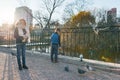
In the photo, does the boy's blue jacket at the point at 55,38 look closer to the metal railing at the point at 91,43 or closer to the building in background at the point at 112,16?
the metal railing at the point at 91,43

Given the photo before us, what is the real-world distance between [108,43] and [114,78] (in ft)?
11.2

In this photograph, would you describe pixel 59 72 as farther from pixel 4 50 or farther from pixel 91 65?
pixel 4 50

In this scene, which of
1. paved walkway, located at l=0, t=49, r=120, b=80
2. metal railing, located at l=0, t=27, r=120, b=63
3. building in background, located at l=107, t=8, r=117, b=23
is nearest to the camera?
paved walkway, located at l=0, t=49, r=120, b=80

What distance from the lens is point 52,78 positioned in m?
8.05

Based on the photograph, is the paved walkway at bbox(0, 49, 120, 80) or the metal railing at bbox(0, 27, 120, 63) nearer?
the paved walkway at bbox(0, 49, 120, 80)

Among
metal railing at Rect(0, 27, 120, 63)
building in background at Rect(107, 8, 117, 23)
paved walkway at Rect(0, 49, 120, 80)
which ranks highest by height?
building in background at Rect(107, 8, 117, 23)

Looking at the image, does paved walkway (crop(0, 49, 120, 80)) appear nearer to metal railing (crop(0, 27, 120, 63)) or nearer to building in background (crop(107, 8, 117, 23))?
metal railing (crop(0, 27, 120, 63))

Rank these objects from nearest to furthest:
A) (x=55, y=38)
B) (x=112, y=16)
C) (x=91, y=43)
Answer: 1. (x=55, y=38)
2. (x=91, y=43)
3. (x=112, y=16)

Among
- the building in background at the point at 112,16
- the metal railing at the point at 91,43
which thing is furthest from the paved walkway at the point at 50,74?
the building in background at the point at 112,16

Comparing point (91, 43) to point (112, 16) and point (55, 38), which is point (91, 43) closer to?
point (55, 38)

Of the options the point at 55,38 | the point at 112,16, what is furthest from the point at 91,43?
the point at 112,16

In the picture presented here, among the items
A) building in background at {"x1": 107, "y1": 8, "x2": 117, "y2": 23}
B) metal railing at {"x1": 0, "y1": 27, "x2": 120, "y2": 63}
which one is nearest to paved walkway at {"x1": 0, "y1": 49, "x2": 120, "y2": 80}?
metal railing at {"x1": 0, "y1": 27, "x2": 120, "y2": 63}

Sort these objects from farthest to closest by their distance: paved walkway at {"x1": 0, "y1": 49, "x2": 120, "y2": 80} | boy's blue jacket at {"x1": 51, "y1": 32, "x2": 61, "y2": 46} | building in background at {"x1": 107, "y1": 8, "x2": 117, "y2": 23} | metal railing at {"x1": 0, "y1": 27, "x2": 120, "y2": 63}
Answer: building in background at {"x1": 107, "y1": 8, "x2": 117, "y2": 23}, boy's blue jacket at {"x1": 51, "y1": 32, "x2": 61, "y2": 46}, metal railing at {"x1": 0, "y1": 27, "x2": 120, "y2": 63}, paved walkway at {"x1": 0, "y1": 49, "x2": 120, "y2": 80}

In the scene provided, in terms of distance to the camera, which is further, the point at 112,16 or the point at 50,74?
the point at 112,16
